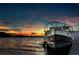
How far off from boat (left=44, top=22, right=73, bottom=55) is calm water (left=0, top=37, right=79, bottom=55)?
0.06 m

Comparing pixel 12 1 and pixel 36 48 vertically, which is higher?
pixel 12 1

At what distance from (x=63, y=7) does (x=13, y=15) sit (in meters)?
0.52

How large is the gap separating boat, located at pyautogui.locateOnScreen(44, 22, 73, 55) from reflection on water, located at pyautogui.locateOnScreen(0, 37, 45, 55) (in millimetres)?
71

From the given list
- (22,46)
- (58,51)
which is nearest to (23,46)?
(22,46)

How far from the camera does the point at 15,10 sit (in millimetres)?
1711

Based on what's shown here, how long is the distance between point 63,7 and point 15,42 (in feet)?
1.98

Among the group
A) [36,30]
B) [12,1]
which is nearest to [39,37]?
[36,30]

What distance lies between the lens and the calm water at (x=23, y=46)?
1680mm

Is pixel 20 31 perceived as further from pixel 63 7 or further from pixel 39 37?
pixel 63 7

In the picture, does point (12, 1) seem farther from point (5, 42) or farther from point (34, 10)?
point (5, 42)

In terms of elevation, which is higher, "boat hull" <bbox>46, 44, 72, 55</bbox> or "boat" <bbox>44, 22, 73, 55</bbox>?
"boat" <bbox>44, 22, 73, 55</bbox>

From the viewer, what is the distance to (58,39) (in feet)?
5.55

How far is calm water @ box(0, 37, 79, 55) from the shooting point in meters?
1.68
